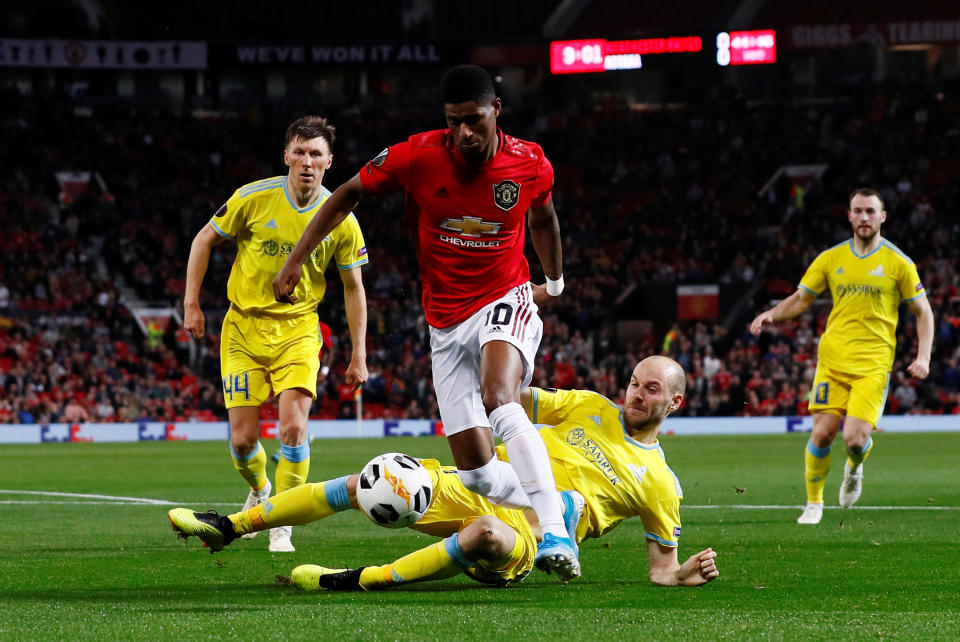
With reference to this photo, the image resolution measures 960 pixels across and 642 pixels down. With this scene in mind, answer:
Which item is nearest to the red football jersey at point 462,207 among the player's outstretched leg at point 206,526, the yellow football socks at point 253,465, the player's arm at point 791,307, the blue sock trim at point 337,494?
the blue sock trim at point 337,494

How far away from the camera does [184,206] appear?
128ft

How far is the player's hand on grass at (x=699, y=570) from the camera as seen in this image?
237 inches

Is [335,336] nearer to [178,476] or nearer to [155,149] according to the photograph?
[155,149]

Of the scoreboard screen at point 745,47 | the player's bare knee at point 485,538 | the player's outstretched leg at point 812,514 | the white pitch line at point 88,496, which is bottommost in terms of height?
the white pitch line at point 88,496

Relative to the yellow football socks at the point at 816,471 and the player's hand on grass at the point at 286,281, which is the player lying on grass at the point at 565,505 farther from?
the yellow football socks at the point at 816,471

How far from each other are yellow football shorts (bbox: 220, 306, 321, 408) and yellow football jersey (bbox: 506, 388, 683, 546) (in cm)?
249

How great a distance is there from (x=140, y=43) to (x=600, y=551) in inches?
1530

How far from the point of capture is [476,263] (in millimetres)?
6660

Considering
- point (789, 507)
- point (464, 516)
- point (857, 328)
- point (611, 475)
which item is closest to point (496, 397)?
point (464, 516)

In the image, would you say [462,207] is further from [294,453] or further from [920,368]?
[920,368]

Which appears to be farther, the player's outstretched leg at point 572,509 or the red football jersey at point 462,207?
the red football jersey at point 462,207

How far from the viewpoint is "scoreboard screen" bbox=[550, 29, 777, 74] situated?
37.9 metres

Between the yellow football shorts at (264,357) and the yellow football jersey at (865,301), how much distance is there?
15.1 feet

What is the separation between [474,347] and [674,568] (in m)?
1.48
